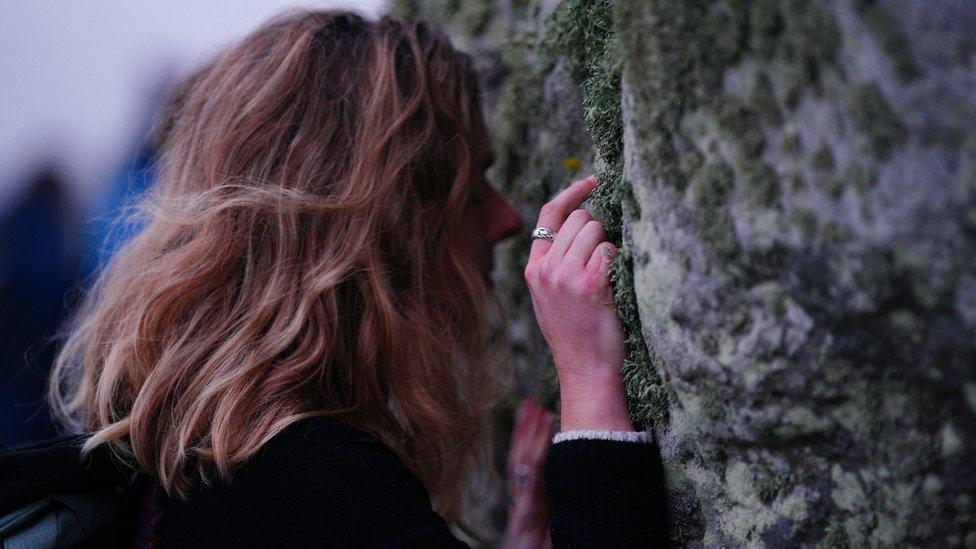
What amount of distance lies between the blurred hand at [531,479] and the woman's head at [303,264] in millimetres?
276

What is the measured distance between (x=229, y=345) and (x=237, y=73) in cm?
71

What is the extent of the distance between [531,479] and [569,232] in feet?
3.38

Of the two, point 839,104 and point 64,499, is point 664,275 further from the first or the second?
point 64,499

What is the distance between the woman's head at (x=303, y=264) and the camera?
154cm

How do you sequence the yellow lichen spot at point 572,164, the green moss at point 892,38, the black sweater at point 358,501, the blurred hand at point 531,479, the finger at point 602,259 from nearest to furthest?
the green moss at point 892,38, the black sweater at point 358,501, the finger at point 602,259, the yellow lichen spot at point 572,164, the blurred hand at point 531,479

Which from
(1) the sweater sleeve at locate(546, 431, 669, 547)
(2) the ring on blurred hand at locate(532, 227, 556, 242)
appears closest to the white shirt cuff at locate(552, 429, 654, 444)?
(1) the sweater sleeve at locate(546, 431, 669, 547)

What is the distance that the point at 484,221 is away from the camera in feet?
6.78

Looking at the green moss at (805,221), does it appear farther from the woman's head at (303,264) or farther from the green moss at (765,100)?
the woman's head at (303,264)

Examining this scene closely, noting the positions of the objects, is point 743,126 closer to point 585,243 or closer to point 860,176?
point 860,176

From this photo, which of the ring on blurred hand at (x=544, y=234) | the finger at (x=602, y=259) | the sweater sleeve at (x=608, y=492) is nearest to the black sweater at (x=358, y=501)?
the sweater sleeve at (x=608, y=492)

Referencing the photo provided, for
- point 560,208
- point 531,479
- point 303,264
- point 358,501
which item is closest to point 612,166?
point 560,208

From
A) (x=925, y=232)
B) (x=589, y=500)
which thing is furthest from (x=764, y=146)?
(x=589, y=500)

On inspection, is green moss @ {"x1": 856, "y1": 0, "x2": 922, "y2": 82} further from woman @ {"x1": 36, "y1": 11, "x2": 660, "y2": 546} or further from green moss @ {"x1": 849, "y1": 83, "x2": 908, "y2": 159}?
woman @ {"x1": 36, "y1": 11, "x2": 660, "y2": 546}

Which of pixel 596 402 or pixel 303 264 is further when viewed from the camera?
pixel 303 264
